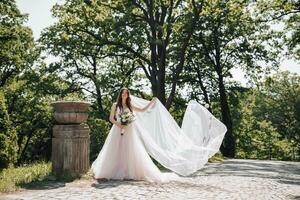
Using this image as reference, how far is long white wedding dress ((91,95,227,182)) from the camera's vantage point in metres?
9.52

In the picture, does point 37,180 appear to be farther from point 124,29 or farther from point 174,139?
point 124,29

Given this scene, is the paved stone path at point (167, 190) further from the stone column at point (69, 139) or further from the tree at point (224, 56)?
the tree at point (224, 56)

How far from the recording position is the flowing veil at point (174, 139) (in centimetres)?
1068

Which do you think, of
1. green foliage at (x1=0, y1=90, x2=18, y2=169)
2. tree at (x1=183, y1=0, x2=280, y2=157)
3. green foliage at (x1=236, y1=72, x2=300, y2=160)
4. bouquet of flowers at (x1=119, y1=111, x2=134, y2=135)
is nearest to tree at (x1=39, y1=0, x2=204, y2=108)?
tree at (x1=183, y1=0, x2=280, y2=157)

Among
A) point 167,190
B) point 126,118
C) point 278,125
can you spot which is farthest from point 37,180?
point 278,125

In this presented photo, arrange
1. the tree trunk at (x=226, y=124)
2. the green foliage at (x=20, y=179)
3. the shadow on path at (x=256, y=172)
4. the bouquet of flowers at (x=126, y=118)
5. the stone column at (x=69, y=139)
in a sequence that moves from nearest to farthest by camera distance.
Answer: the green foliage at (x=20, y=179)
the stone column at (x=69, y=139)
the bouquet of flowers at (x=126, y=118)
the shadow on path at (x=256, y=172)
the tree trunk at (x=226, y=124)

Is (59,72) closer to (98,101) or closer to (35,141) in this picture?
(98,101)

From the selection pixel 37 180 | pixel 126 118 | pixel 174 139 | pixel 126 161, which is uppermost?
pixel 126 118

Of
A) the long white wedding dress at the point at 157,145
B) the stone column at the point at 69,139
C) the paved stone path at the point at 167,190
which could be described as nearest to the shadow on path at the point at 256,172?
the long white wedding dress at the point at 157,145

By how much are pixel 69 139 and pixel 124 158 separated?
1517 mm

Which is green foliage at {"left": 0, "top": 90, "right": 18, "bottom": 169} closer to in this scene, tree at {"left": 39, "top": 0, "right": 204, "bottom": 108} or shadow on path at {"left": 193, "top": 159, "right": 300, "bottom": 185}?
shadow on path at {"left": 193, "top": 159, "right": 300, "bottom": 185}

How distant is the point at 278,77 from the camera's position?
58.4m

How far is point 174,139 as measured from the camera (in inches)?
438

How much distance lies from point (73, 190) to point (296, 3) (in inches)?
807
